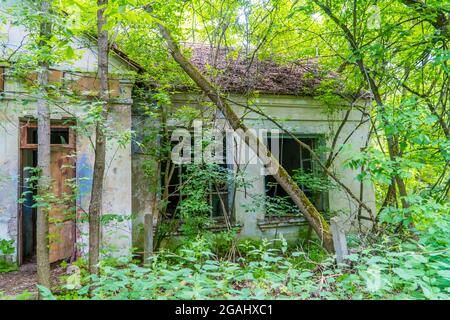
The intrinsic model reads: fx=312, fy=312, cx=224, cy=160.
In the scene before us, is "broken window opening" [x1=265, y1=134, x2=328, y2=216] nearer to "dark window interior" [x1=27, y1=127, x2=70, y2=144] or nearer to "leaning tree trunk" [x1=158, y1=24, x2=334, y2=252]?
"leaning tree trunk" [x1=158, y1=24, x2=334, y2=252]

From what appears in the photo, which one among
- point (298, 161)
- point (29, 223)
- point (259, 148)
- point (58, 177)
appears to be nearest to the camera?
point (259, 148)

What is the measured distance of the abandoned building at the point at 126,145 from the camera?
17.8 feet

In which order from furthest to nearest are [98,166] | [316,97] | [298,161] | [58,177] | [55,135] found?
[298,161], [316,97], [55,135], [58,177], [98,166]

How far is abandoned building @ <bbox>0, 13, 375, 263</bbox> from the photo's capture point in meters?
5.42

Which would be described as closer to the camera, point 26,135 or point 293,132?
point 26,135

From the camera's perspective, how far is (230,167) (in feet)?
23.3

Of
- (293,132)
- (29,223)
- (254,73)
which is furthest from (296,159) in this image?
(29,223)

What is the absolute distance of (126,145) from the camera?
232 inches

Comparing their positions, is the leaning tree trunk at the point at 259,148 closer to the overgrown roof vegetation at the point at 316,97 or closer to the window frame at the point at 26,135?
the overgrown roof vegetation at the point at 316,97

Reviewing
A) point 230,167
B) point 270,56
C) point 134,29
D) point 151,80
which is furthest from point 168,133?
point 270,56

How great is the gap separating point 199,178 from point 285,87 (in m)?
3.39

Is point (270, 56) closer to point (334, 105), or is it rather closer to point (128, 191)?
point (334, 105)

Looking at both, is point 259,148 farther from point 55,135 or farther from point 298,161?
point 55,135

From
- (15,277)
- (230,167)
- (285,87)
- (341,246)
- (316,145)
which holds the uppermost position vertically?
(285,87)
